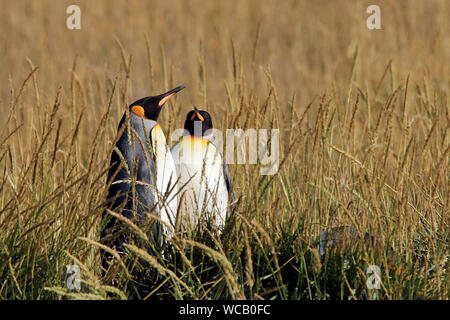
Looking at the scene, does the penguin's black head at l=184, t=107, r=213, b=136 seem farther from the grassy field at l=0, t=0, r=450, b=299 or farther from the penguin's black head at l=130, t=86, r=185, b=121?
the penguin's black head at l=130, t=86, r=185, b=121

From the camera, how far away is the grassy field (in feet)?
9.04

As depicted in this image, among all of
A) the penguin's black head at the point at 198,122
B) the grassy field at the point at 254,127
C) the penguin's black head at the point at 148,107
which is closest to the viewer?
the grassy field at the point at 254,127

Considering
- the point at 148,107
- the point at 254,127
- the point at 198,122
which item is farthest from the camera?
the point at 254,127

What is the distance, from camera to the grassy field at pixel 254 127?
2754 mm

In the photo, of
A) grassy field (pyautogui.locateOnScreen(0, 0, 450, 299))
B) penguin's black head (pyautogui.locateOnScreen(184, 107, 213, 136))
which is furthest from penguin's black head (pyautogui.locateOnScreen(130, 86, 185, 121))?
penguin's black head (pyautogui.locateOnScreen(184, 107, 213, 136))

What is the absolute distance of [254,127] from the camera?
13.1 ft

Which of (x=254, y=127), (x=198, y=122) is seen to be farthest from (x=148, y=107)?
(x=254, y=127)

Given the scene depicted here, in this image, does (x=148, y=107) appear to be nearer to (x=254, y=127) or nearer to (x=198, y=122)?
(x=198, y=122)

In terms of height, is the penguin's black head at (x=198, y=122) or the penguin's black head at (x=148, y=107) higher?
the penguin's black head at (x=148, y=107)

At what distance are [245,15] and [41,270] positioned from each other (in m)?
7.59

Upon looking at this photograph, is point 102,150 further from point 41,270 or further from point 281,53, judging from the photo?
point 281,53

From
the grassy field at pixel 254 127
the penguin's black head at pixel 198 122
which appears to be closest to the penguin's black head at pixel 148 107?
the grassy field at pixel 254 127

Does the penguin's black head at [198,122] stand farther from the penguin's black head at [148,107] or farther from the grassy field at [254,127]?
the penguin's black head at [148,107]
